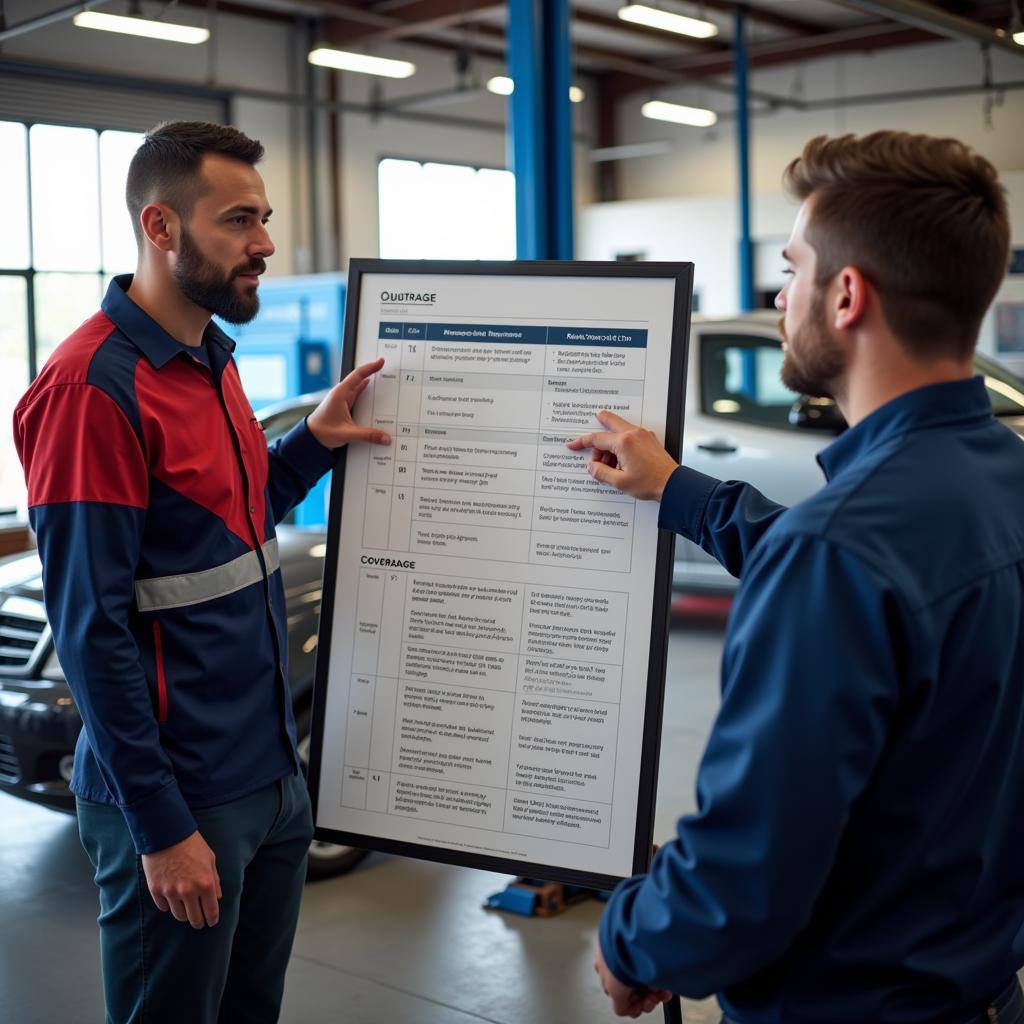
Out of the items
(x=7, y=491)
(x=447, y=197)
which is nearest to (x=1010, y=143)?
(x=447, y=197)

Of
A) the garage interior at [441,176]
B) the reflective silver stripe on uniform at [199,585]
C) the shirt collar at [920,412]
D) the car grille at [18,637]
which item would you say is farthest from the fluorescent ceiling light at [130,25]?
the shirt collar at [920,412]

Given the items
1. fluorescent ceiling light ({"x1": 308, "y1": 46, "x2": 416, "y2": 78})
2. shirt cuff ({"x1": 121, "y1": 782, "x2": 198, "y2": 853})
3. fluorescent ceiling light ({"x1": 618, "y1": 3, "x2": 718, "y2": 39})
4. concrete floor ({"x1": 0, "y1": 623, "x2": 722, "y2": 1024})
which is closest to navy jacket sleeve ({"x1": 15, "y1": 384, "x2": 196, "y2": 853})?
shirt cuff ({"x1": 121, "y1": 782, "x2": 198, "y2": 853})

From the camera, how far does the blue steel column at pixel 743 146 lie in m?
13.6

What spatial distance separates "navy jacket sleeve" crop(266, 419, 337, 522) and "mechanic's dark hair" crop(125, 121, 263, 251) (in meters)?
0.48

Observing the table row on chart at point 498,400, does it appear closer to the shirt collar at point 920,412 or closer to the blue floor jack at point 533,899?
the shirt collar at point 920,412

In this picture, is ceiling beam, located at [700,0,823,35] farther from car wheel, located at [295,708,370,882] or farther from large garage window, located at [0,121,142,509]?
car wheel, located at [295,708,370,882]

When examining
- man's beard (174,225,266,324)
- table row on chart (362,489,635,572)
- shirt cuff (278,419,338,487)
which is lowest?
table row on chart (362,489,635,572)

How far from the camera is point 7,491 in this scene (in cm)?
1220

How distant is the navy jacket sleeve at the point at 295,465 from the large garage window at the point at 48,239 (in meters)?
10.2

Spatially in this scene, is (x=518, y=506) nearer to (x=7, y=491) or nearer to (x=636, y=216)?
(x=7, y=491)

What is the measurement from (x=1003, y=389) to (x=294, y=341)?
6.86m

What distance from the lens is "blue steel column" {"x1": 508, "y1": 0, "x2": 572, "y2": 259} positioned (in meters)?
3.86

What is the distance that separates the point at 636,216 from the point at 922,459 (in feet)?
53.2

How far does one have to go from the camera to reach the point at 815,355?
4.43 feet
